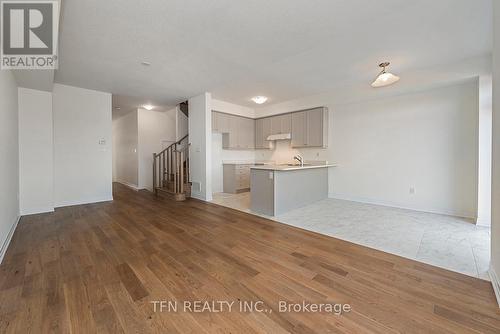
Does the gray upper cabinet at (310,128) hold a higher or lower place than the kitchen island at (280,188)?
higher

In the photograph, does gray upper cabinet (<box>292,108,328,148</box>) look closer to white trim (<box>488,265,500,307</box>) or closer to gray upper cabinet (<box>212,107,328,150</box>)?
gray upper cabinet (<box>212,107,328,150</box>)

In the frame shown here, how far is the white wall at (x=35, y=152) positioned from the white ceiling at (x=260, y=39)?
644 mm

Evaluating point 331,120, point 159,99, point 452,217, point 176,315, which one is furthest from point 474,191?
point 159,99

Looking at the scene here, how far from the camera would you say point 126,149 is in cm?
776

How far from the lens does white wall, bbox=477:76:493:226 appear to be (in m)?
3.19

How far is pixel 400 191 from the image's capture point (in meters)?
4.35

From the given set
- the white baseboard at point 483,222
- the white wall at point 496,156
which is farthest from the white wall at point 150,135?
the white baseboard at point 483,222

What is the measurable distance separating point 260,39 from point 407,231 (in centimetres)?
352

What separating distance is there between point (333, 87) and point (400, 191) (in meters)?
2.81

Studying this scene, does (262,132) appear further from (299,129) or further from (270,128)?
(299,129)

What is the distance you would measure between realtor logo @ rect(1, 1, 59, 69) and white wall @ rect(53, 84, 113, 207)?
1.75m

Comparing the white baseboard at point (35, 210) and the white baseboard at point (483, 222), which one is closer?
the white baseboard at point (483, 222)

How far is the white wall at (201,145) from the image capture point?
5.08m

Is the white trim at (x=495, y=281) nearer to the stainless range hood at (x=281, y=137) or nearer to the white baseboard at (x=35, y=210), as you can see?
the stainless range hood at (x=281, y=137)
